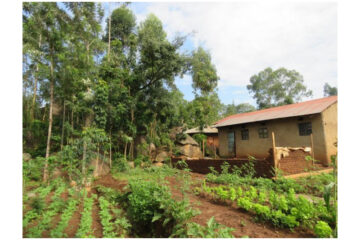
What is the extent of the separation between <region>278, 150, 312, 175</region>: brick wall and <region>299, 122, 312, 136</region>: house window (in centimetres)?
297

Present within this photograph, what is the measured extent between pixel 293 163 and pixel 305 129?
4033 millimetres

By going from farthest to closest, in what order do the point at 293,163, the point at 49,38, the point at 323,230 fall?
the point at 49,38
the point at 293,163
the point at 323,230

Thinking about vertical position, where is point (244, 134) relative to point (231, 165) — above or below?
above

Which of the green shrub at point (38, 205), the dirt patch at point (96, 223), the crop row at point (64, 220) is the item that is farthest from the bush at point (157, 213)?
the green shrub at point (38, 205)

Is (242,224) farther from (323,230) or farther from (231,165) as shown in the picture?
(231,165)

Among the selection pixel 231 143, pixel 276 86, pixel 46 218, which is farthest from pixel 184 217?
pixel 276 86

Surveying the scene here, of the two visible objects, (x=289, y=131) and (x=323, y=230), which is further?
(x=289, y=131)

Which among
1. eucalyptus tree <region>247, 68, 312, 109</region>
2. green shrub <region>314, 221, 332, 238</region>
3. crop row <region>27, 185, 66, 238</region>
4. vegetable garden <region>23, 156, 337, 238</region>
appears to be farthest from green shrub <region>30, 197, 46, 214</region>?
eucalyptus tree <region>247, 68, 312, 109</region>

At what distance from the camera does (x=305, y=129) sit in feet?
32.9

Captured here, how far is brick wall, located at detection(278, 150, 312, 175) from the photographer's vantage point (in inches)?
266

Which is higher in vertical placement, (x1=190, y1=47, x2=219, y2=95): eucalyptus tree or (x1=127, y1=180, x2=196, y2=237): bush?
(x1=190, y1=47, x2=219, y2=95): eucalyptus tree

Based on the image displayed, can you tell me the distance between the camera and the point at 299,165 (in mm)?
7215

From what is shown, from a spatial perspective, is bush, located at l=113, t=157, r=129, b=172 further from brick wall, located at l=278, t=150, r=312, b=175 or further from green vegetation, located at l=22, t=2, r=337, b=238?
brick wall, located at l=278, t=150, r=312, b=175

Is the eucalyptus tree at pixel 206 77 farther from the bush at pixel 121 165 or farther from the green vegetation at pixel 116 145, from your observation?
the bush at pixel 121 165
